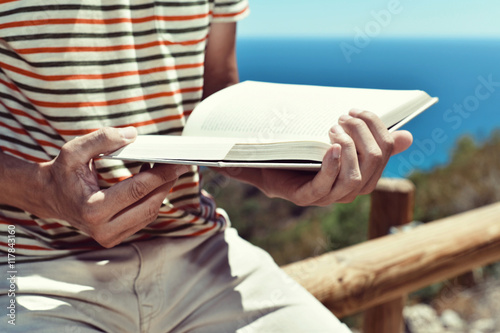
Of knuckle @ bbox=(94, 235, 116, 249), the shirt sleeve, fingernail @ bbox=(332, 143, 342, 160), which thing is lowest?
knuckle @ bbox=(94, 235, 116, 249)

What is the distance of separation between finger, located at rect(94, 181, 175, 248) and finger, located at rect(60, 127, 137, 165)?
0.09 metres

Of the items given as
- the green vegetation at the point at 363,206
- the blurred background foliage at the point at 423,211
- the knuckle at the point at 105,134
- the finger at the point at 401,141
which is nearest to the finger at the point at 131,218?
the knuckle at the point at 105,134

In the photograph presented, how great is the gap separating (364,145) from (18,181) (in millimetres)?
527

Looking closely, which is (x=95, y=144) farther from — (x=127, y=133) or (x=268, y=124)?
(x=268, y=124)

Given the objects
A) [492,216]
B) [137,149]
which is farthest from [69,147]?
[492,216]

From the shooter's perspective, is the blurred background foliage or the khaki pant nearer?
the khaki pant

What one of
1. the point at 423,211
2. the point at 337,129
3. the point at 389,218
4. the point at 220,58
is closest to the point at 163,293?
the point at 337,129

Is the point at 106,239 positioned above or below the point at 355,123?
below

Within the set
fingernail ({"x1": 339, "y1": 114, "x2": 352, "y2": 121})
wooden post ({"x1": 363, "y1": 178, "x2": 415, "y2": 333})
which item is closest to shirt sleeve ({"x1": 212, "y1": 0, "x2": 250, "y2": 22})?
fingernail ({"x1": 339, "y1": 114, "x2": 352, "y2": 121})

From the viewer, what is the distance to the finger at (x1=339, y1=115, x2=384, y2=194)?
0.82 meters

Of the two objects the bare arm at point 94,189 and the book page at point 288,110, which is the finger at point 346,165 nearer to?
the book page at point 288,110

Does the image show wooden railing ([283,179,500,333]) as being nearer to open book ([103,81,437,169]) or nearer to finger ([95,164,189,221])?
open book ([103,81,437,169])

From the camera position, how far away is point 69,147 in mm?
770

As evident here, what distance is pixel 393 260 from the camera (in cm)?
150
